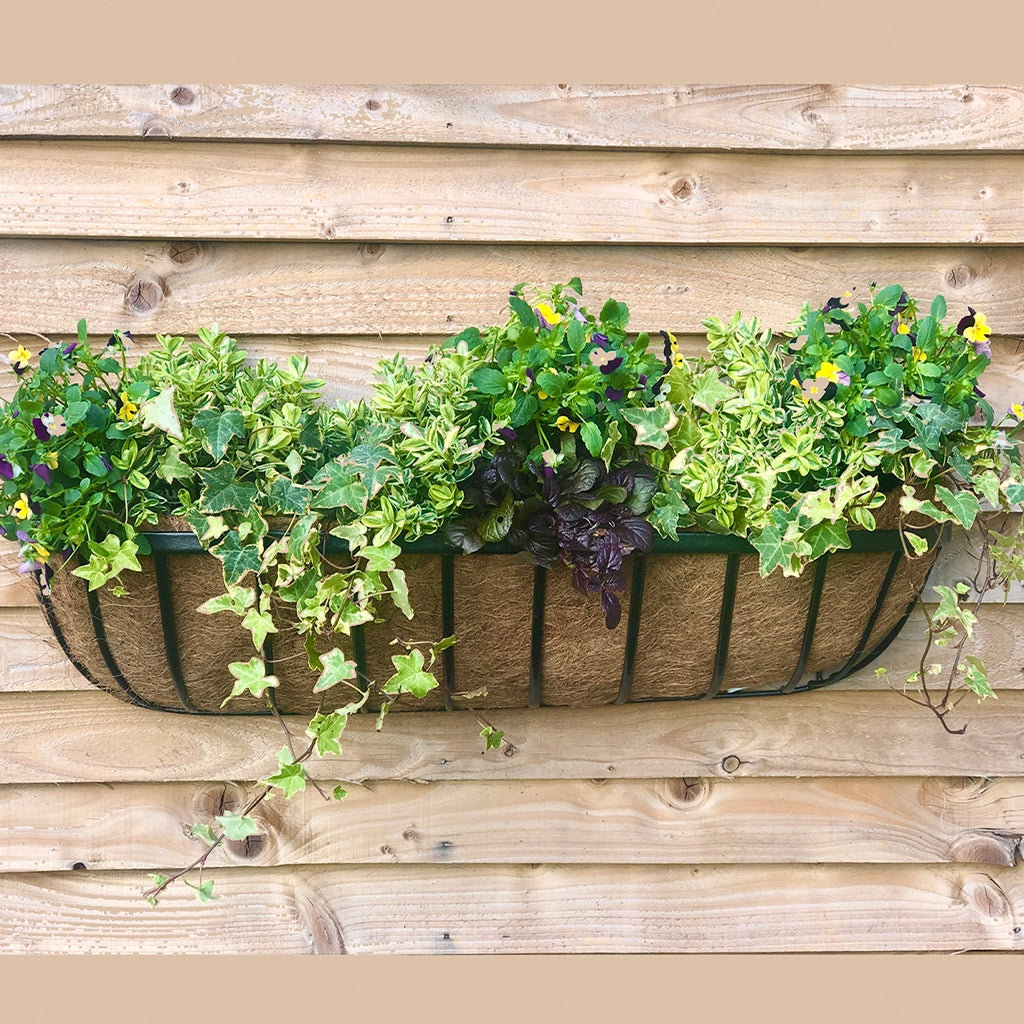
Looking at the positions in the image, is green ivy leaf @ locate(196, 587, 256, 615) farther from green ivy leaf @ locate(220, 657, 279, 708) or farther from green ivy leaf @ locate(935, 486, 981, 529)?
green ivy leaf @ locate(935, 486, 981, 529)

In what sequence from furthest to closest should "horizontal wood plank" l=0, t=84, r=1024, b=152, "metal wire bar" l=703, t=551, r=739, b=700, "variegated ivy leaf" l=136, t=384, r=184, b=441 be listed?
"horizontal wood plank" l=0, t=84, r=1024, b=152, "metal wire bar" l=703, t=551, r=739, b=700, "variegated ivy leaf" l=136, t=384, r=184, b=441

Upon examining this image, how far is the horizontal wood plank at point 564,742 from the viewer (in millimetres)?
1441

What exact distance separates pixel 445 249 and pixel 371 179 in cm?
14

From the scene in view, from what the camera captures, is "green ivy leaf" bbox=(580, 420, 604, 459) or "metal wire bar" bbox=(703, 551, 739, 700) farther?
"metal wire bar" bbox=(703, 551, 739, 700)

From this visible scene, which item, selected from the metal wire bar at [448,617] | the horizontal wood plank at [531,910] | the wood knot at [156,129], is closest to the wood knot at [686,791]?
the horizontal wood plank at [531,910]

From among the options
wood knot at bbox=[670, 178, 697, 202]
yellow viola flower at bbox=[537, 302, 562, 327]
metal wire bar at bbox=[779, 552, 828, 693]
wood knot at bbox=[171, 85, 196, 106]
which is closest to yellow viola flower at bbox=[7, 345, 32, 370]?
wood knot at bbox=[171, 85, 196, 106]

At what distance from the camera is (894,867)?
153 cm

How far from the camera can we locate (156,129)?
4.26 ft

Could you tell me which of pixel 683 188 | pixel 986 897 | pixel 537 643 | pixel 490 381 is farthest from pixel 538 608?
pixel 986 897

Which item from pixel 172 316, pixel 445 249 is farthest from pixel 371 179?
pixel 172 316

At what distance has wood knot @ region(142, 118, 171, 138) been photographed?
51.1 inches

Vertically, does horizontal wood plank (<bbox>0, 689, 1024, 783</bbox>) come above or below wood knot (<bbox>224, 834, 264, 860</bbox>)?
above

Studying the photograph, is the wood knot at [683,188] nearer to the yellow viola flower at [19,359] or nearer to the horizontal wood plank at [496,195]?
the horizontal wood plank at [496,195]

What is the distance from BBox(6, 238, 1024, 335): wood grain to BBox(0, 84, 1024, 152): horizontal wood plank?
141 millimetres
